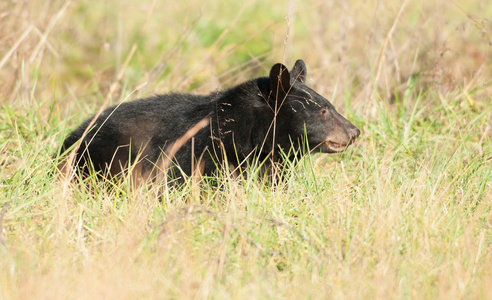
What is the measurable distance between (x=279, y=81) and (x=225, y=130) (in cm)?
52

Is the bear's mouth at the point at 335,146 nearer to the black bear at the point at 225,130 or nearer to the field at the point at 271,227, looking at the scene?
the black bear at the point at 225,130

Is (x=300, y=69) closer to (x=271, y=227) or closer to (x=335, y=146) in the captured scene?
(x=335, y=146)

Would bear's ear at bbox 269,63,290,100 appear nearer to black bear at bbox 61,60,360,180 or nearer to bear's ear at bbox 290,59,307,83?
black bear at bbox 61,60,360,180

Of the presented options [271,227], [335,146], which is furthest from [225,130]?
[271,227]

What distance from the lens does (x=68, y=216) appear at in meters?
3.23

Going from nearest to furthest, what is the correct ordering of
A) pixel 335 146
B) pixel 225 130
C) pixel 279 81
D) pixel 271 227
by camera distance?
1. pixel 271 227
2. pixel 279 81
3. pixel 225 130
4. pixel 335 146

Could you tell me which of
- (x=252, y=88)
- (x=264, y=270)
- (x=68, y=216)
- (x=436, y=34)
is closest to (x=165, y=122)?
(x=252, y=88)

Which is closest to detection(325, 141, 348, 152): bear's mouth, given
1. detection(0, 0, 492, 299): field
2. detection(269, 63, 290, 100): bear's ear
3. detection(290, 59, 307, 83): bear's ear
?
detection(0, 0, 492, 299): field

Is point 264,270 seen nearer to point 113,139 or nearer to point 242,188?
point 242,188

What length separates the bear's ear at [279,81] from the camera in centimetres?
396

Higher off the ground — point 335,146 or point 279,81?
point 279,81

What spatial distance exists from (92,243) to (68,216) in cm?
26

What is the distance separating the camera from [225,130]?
4.17 m

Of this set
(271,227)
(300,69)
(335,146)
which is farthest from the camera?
(300,69)
